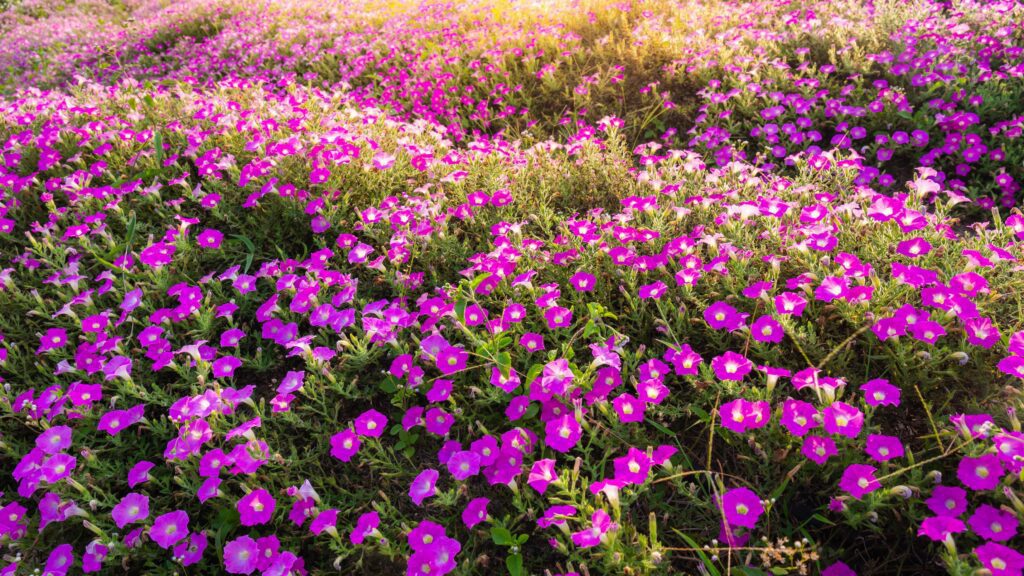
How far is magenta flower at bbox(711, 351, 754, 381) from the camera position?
230 centimetres

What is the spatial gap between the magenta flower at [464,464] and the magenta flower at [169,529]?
1052mm

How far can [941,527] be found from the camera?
5.87 ft

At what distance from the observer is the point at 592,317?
2.72m

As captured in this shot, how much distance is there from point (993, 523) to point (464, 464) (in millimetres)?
1764

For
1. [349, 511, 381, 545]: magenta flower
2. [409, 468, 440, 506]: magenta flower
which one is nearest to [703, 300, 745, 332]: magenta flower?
[409, 468, 440, 506]: magenta flower

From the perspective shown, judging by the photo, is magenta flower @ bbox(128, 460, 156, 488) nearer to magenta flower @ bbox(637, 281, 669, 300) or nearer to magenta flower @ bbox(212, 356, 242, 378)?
magenta flower @ bbox(212, 356, 242, 378)

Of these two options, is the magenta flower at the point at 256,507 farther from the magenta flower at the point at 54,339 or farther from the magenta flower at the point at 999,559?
the magenta flower at the point at 999,559

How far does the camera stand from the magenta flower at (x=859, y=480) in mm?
1988

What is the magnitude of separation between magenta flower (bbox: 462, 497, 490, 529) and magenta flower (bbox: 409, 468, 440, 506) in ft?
0.49

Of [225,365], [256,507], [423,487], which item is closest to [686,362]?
[423,487]

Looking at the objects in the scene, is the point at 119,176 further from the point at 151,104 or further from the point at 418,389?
the point at 418,389

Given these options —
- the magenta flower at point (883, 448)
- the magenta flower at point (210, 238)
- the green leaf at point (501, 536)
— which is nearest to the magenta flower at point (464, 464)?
the green leaf at point (501, 536)

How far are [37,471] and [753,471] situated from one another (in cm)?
296

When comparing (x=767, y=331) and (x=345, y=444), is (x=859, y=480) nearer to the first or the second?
(x=767, y=331)
